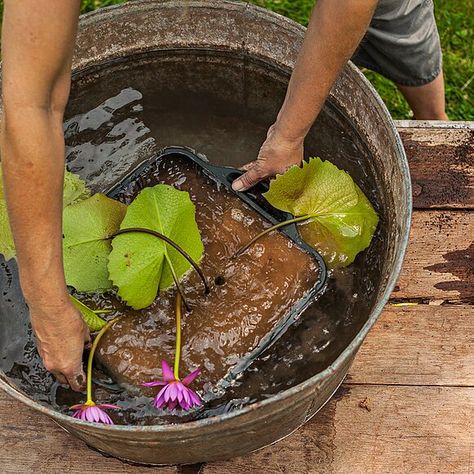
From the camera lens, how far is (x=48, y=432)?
122 centimetres

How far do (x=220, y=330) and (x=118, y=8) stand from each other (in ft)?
2.00

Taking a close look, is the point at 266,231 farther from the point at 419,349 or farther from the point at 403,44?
the point at 403,44

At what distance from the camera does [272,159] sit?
122cm

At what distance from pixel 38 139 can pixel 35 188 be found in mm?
59

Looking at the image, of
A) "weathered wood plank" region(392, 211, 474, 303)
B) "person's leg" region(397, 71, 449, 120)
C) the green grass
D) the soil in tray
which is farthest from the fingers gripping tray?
the green grass

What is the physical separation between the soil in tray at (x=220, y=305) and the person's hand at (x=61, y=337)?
115 millimetres

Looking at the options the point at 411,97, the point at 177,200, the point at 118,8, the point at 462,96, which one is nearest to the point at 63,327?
the point at 177,200

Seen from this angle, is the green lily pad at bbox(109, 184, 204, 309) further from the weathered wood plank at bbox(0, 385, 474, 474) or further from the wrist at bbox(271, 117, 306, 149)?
the weathered wood plank at bbox(0, 385, 474, 474)

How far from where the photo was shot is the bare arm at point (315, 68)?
3.10ft

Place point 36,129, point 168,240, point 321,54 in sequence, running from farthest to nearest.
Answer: point 168,240 → point 321,54 → point 36,129

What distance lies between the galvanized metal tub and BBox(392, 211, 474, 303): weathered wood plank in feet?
0.63

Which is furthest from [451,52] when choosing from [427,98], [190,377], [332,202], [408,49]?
[190,377]

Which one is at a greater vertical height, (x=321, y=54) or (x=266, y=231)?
(x=321, y=54)

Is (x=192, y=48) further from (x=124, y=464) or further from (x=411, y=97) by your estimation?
(x=124, y=464)
